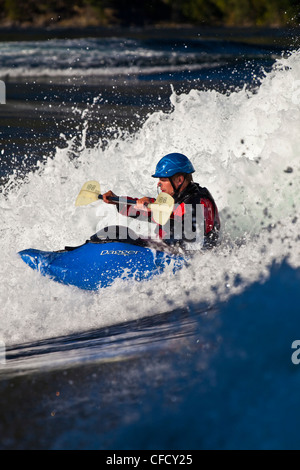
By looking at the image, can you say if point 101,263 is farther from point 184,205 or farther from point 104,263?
point 184,205

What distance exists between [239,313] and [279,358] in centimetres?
61

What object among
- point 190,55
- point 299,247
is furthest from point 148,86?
point 299,247

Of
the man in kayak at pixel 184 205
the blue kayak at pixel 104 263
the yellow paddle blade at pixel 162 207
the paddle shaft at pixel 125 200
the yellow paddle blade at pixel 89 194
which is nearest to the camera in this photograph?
the yellow paddle blade at pixel 162 207

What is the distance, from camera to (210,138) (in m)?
Answer: 7.65

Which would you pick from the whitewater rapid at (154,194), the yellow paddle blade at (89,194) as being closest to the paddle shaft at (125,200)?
the yellow paddle blade at (89,194)

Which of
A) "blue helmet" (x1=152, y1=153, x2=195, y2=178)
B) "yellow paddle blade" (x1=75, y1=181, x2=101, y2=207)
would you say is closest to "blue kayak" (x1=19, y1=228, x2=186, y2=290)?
"yellow paddle blade" (x1=75, y1=181, x2=101, y2=207)

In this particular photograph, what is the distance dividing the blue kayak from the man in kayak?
0.17 m

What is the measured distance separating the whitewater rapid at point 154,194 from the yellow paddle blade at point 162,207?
1.48ft

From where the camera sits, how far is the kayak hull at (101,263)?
474 centimetres

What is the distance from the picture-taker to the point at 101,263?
15.8 ft

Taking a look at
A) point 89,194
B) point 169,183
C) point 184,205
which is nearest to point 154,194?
point 89,194

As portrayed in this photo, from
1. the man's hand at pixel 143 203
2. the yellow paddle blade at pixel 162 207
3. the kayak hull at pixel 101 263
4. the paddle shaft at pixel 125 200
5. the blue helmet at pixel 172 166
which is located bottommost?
the kayak hull at pixel 101 263

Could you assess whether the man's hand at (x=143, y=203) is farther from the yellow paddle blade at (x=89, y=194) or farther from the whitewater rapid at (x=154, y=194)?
the whitewater rapid at (x=154, y=194)
